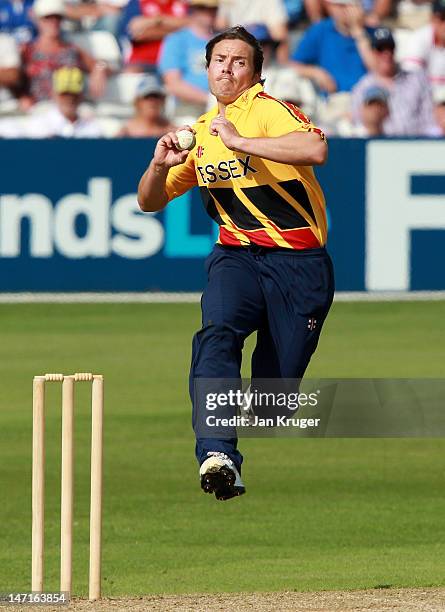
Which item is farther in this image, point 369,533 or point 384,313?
point 384,313

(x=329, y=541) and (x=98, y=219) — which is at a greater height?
(x=98, y=219)

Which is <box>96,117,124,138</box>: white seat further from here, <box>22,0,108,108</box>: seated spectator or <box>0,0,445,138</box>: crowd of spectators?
<box>22,0,108,108</box>: seated spectator

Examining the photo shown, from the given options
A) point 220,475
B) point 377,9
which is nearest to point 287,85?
point 377,9

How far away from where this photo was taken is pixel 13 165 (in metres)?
17.1

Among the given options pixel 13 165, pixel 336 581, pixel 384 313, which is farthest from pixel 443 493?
pixel 13 165

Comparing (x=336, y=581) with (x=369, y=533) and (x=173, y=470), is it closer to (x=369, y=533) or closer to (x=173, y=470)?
(x=369, y=533)

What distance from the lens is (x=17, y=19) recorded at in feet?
65.9

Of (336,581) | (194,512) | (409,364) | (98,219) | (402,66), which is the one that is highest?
(402,66)

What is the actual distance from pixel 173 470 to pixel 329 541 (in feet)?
6.46

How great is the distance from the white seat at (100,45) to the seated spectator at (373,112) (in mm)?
3278

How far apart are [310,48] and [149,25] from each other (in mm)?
1997

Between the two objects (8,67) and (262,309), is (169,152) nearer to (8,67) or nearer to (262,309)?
(262,309)

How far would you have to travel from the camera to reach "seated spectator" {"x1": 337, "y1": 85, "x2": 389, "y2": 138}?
18312 millimetres

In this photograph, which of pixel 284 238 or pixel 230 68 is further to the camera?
pixel 284 238
